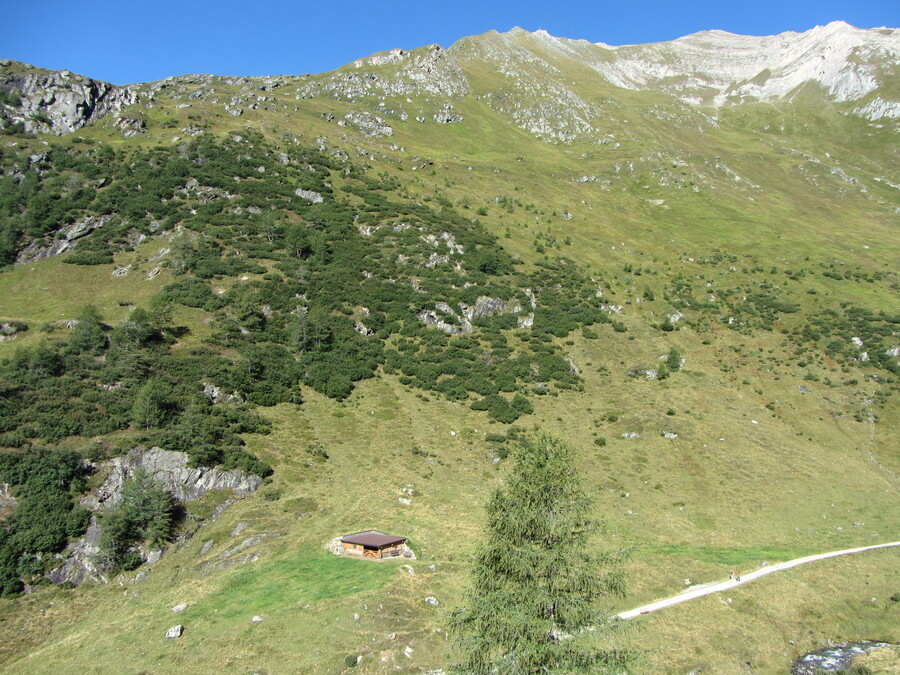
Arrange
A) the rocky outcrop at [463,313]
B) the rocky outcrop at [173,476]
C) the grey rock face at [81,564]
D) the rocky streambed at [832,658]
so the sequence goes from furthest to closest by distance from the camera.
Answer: the rocky outcrop at [463,313]
the rocky outcrop at [173,476]
the grey rock face at [81,564]
the rocky streambed at [832,658]

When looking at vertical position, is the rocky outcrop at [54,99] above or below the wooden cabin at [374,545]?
above

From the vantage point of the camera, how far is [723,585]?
32250 mm

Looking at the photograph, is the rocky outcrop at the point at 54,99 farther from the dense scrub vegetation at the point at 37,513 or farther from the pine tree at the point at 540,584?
the pine tree at the point at 540,584

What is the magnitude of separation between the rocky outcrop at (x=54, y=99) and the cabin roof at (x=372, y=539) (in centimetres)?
10536

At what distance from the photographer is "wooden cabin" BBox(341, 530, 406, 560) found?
33.1 m

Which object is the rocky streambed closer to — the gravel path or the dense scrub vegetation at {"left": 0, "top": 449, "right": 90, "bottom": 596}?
the gravel path

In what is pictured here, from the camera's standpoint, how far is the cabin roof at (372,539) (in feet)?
108

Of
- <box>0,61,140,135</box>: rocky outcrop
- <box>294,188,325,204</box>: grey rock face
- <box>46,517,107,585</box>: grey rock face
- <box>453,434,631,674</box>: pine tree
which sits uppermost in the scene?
<box>0,61,140,135</box>: rocky outcrop

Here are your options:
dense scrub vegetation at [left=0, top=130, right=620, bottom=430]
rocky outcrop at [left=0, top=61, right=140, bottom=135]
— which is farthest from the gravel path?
rocky outcrop at [left=0, top=61, right=140, bottom=135]

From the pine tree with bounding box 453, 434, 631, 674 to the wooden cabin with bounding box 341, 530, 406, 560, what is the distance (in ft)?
52.0

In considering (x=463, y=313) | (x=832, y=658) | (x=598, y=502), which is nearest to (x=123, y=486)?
(x=598, y=502)

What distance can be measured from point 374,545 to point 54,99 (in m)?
121

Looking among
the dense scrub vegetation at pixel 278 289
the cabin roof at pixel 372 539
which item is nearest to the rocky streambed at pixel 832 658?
the cabin roof at pixel 372 539

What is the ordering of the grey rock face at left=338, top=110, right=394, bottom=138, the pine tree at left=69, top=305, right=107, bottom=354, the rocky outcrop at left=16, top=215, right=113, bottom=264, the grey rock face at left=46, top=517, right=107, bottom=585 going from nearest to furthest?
the grey rock face at left=46, top=517, right=107, bottom=585 → the pine tree at left=69, top=305, right=107, bottom=354 → the rocky outcrop at left=16, top=215, right=113, bottom=264 → the grey rock face at left=338, top=110, right=394, bottom=138
